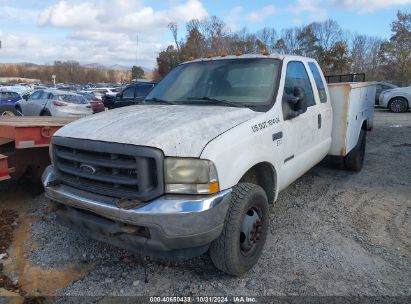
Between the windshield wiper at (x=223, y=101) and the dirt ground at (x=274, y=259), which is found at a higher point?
the windshield wiper at (x=223, y=101)

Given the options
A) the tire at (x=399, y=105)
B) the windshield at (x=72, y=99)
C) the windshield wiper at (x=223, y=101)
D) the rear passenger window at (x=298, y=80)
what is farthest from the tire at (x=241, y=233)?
the tire at (x=399, y=105)

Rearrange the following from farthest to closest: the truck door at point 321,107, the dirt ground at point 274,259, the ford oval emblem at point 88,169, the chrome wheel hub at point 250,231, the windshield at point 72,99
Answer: the windshield at point 72,99 < the truck door at point 321,107 < the chrome wheel hub at point 250,231 < the dirt ground at point 274,259 < the ford oval emblem at point 88,169

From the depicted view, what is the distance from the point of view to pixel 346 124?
5.40 metres

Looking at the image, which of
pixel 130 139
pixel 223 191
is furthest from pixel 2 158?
pixel 223 191

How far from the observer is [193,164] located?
283 centimetres

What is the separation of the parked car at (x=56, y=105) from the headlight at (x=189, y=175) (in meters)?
13.0

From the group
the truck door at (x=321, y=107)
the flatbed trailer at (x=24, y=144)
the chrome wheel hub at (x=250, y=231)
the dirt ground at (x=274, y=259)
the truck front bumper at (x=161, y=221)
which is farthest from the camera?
the truck door at (x=321, y=107)

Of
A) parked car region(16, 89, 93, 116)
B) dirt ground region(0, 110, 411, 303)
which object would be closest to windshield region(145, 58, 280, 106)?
dirt ground region(0, 110, 411, 303)

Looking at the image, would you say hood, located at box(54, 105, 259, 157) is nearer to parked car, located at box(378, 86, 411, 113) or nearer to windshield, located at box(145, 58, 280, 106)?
Answer: windshield, located at box(145, 58, 280, 106)

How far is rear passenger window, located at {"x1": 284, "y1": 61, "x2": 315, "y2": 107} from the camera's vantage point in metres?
4.24

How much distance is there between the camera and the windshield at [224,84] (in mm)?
3973

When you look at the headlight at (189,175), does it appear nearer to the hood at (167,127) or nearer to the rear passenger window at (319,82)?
the hood at (167,127)

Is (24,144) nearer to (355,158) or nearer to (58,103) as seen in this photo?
(355,158)

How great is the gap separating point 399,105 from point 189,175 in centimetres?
1910
